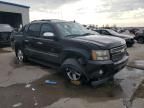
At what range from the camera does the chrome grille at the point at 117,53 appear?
5.21m

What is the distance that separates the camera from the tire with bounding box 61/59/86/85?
522cm

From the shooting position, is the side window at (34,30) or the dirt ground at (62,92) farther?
the side window at (34,30)

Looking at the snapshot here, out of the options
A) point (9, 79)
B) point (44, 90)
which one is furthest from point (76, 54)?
point (9, 79)

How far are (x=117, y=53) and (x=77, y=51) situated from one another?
110 cm

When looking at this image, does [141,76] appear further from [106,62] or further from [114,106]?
[114,106]

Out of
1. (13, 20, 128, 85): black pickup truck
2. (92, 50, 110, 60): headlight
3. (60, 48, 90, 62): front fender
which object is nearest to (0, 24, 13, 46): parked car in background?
(13, 20, 128, 85): black pickup truck

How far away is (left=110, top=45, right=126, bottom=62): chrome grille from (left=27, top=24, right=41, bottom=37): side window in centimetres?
304

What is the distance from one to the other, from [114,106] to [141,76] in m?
2.65

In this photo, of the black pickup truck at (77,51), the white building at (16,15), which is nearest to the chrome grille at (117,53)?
the black pickup truck at (77,51)

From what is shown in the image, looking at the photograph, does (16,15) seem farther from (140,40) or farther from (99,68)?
(99,68)

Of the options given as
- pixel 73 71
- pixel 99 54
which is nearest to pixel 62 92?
pixel 73 71

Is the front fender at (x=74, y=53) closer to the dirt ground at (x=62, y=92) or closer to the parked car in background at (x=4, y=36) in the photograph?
the dirt ground at (x=62, y=92)

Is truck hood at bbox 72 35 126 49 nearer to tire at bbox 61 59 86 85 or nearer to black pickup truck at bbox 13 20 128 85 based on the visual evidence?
black pickup truck at bbox 13 20 128 85

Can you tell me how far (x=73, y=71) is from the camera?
545cm
